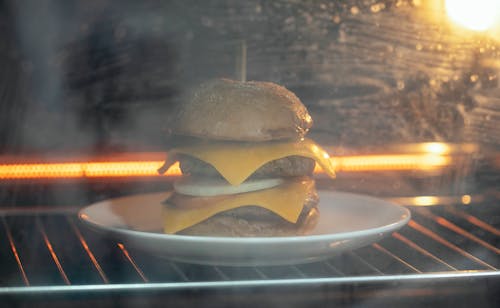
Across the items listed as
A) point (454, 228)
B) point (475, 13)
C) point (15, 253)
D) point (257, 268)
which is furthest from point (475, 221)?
point (15, 253)

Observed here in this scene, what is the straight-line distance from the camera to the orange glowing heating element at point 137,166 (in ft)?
5.45

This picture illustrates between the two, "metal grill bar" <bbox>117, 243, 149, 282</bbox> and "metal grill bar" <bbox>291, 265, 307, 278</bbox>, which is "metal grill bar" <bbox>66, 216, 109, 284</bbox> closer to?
"metal grill bar" <bbox>117, 243, 149, 282</bbox>

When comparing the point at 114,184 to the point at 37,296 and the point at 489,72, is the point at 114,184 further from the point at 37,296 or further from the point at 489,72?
the point at 489,72

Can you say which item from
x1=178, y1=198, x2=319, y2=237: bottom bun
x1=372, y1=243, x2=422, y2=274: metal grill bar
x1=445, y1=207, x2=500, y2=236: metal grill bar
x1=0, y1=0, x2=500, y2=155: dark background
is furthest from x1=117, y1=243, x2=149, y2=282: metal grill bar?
x1=445, y1=207, x2=500, y2=236: metal grill bar

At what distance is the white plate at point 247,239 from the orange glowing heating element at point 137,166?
0.55ft

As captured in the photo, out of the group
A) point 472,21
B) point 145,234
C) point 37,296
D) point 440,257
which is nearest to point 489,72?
point 472,21

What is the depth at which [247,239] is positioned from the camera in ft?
3.94

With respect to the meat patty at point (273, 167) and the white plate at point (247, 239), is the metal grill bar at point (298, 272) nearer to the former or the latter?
the white plate at point (247, 239)

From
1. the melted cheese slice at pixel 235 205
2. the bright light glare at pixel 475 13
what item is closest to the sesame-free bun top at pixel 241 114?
the melted cheese slice at pixel 235 205

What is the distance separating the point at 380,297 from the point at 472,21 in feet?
2.48

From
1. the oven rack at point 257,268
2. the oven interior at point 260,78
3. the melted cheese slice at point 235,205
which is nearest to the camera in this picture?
the oven rack at point 257,268

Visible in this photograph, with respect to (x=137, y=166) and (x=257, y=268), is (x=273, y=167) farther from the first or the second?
(x=137, y=166)

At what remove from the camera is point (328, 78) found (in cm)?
171

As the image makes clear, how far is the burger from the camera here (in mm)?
1351
